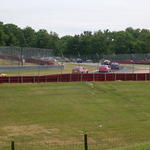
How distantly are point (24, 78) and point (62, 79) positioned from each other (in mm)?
3942

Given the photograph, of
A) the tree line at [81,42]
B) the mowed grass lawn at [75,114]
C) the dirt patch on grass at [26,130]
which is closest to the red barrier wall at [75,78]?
the mowed grass lawn at [75,114]

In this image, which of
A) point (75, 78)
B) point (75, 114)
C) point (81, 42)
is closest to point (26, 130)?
point (75, 114)

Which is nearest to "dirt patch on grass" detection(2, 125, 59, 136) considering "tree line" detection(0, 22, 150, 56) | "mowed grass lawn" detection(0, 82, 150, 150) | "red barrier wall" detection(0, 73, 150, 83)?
"mowed grass lawn" detection(0, 82, 150, 150)

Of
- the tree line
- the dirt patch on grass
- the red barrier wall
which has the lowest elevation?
the dirt patch on grass

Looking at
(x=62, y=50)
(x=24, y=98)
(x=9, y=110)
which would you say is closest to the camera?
(x=9, y=110)

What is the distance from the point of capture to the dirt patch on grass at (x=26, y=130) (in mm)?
24191

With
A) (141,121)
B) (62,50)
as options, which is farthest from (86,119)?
(62,50)

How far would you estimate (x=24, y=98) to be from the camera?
35875mm

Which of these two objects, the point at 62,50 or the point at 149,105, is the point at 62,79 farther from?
the point at 62,50

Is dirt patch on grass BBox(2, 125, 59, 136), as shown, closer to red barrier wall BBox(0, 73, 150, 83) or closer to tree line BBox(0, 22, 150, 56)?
red barrier wall BBox(0, 73, 150, 83)

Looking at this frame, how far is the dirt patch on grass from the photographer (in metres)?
24.2

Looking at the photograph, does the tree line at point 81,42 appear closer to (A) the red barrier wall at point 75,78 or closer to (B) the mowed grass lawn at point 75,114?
(A) the red barrier wall at point 75,78

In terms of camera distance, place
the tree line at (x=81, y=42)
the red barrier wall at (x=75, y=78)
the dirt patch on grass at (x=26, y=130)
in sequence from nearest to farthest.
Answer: the dirt patch on grass at (x=26, y=130), the red barrier wall at (x=75, y=78), the tree line at (x=81, y=42)

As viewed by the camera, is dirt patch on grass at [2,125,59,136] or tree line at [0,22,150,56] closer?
dirt patch on grass at [2,125,59,136]
